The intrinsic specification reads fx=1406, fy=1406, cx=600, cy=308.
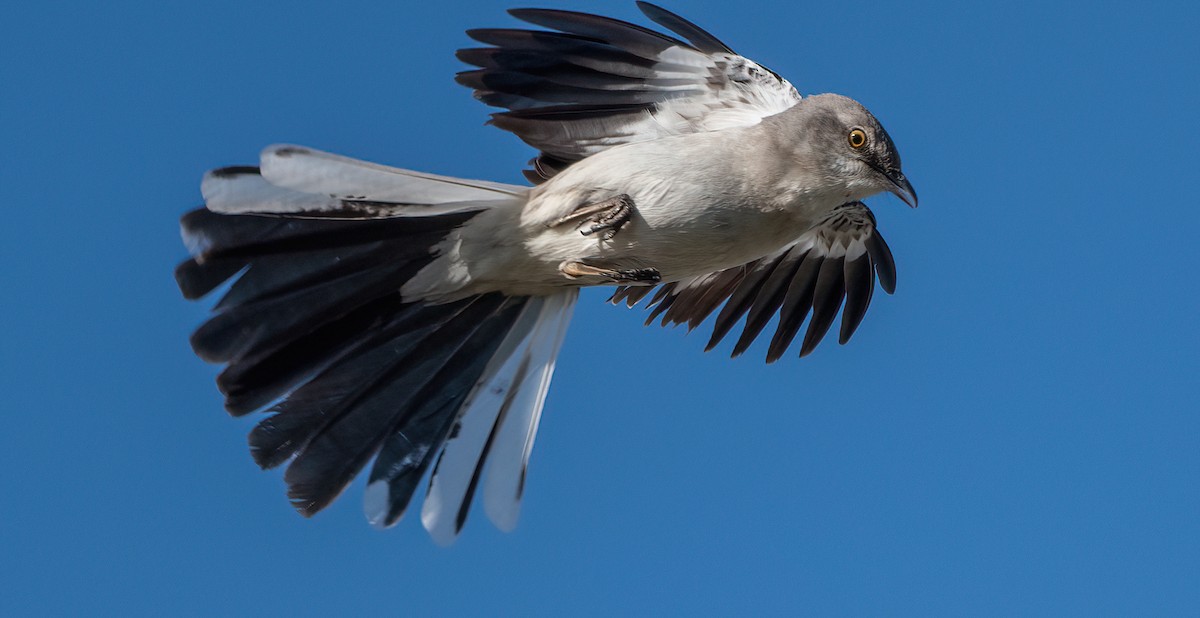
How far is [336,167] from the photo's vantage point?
6.11 metres

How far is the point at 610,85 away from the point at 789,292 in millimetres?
1736

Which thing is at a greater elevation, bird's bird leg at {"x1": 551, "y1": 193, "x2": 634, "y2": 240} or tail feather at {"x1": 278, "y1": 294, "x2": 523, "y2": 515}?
bird's bird leg at {"x1": 551, "y1": 193, "x2": 634, "y2": 240}

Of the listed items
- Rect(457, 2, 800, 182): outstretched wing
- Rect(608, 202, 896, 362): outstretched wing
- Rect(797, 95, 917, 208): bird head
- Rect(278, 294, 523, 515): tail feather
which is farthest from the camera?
Rect(608, 202, 896, 362): outstretched wing

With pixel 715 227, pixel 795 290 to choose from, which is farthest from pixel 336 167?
pixel 795 290

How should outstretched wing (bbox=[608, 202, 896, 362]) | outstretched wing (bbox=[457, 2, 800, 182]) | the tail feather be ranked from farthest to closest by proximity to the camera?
outstretched wing (bbox=[608, 202, 896, 362])
outstretched wing (bbox=[457, 2, 800, 182])
the tail feather

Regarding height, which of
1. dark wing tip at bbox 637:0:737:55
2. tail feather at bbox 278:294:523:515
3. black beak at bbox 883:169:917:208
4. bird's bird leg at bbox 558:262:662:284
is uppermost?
dark wing tip at bbox 637:0:737:55

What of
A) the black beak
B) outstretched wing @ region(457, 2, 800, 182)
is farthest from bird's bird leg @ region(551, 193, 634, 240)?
the black beak

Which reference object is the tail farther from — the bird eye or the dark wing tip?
the bird eye

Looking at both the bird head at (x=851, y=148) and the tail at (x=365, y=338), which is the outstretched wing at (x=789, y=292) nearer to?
the tail at (x=365, y=338)

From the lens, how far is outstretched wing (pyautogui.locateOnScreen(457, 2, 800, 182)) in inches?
263

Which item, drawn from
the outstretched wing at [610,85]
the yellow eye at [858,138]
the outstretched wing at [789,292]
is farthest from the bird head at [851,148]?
the outstretched wing at [789,292]

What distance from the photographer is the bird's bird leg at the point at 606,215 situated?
6.27 meters

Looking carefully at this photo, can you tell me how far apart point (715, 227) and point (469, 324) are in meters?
1.42

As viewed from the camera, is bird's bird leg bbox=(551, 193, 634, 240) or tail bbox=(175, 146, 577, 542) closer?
tail bbox=(175, 146, 577, 542)
